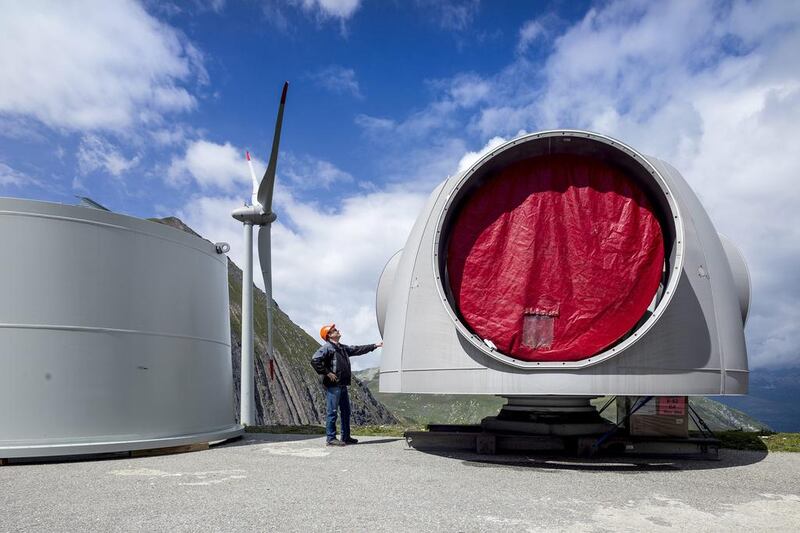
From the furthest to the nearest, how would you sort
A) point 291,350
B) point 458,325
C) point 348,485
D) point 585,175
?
point 291,350 → point 585,175 → point 458,325 → point 348,485

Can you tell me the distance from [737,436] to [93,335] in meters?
10.9

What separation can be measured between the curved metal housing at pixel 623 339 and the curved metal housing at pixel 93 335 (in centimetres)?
372

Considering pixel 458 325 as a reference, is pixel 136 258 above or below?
above

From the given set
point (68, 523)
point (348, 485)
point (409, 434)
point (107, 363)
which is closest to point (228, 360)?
point (107, 363)

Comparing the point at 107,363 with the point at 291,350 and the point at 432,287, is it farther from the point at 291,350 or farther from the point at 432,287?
the point at 291,350

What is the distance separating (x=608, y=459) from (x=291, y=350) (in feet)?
455

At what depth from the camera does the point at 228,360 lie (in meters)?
12.2

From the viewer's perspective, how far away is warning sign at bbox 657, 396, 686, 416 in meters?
8.72

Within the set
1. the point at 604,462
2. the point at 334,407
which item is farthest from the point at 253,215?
the point at 604,462

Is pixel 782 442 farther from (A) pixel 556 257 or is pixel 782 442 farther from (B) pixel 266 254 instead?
(B) pixel 266 254

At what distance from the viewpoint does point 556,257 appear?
8.39 meters

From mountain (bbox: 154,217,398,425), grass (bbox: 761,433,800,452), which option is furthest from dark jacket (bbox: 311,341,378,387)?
mountain (bbox: 154,217,398,425)

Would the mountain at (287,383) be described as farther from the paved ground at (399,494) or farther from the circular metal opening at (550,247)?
the circular metal opening at (550,247)

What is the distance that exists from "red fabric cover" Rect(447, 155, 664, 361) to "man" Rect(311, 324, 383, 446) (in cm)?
280
